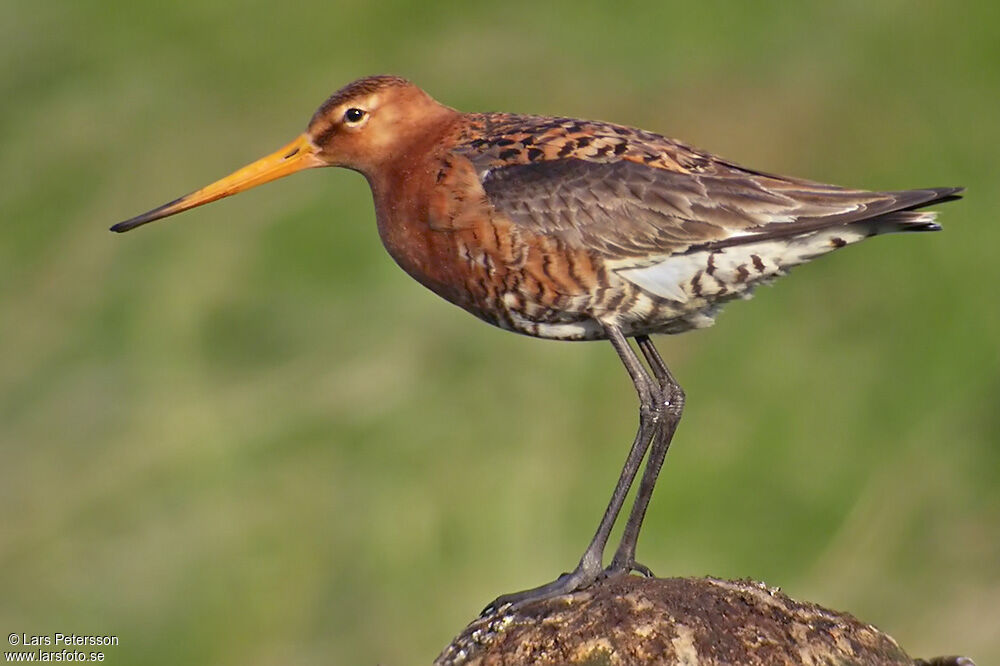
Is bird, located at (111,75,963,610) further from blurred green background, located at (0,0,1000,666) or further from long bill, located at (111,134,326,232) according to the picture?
blurred green background, located at (0,0,1000,666)

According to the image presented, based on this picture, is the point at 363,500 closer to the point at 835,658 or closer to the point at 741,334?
the point at 741,334

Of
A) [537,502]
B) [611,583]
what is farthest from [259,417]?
[611,583]

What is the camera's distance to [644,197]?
29.3 ft

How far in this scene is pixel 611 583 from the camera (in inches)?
312

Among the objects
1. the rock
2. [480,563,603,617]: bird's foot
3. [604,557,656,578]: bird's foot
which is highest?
[604,557,656,578]: bird's foot

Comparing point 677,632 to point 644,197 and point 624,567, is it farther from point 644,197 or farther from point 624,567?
point 644,197

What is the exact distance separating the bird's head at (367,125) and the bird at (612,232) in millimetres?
270

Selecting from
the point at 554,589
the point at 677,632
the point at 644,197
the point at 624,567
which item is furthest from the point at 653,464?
the point at 677,632

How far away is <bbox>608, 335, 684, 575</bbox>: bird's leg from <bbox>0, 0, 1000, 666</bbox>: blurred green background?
484 centimetres

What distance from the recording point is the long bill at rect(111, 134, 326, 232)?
9.71 metres

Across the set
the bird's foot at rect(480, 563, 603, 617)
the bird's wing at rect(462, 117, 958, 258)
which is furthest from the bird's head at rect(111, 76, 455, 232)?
the bird's foot at rect(480, 563, 603, 617)

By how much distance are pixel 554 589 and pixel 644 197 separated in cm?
199

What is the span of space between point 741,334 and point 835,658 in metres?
8.47

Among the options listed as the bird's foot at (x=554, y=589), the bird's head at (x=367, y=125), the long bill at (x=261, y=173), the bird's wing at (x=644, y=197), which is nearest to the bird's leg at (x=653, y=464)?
the bird's foot at (x=554, y=589)
